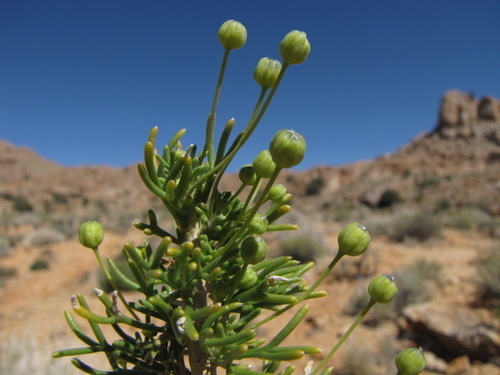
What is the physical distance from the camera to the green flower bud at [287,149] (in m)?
1.06

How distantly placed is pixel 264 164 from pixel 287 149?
13 centimetres

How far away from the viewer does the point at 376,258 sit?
36.3 feet

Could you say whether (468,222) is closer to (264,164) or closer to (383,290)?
(383,290)

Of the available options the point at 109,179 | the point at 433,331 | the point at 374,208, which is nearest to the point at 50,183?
the point at 109,179

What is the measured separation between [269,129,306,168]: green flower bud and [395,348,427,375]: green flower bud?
73 centimetres

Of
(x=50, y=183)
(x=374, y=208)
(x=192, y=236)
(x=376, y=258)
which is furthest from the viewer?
(x=50, y=183)

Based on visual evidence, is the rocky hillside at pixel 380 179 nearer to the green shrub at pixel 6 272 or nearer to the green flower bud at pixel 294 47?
the green shrub at pixel 6 272

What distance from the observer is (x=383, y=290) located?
55.7 inches

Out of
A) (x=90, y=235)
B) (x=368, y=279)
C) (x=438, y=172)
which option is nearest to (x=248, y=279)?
(x=90, y=235)

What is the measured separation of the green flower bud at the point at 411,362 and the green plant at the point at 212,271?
0.18 metres

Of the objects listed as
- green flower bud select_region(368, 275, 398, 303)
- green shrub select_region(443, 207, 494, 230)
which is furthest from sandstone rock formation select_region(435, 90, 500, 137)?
green flower bud select_region(368, 275, 398, 303)

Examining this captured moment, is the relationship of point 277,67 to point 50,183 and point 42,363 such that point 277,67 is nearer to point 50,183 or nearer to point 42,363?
point 42,363

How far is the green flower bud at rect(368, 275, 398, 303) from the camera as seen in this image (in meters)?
1.41

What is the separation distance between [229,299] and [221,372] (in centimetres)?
533
